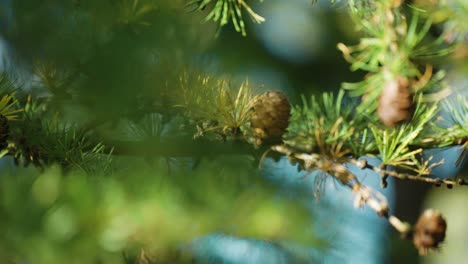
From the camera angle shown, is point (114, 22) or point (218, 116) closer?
point (218, 116)

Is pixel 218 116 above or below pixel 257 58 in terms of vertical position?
above

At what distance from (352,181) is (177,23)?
388mm

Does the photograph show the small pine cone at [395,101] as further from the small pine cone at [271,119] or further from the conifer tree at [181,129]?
the small pine cone at [271,119]

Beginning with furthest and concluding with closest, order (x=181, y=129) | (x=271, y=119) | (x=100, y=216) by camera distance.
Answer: (x=181, y=129) → (x=271, y=119) → (x=100, y=216)

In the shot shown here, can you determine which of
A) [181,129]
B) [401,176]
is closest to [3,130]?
[181,129]

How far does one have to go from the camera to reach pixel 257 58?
218 cm

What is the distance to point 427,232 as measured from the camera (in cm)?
49

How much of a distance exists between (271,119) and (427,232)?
0.15m

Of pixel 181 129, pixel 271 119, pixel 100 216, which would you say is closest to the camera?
pixel 100 216

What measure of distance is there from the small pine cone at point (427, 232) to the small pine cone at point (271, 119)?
0.14m

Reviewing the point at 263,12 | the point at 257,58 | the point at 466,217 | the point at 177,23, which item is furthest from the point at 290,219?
the point at 466,217

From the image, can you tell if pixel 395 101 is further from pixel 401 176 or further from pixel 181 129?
pixel 181 129

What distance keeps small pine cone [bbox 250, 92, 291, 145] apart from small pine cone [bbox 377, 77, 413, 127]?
0.12 metres

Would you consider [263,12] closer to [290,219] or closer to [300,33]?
[300,33]
